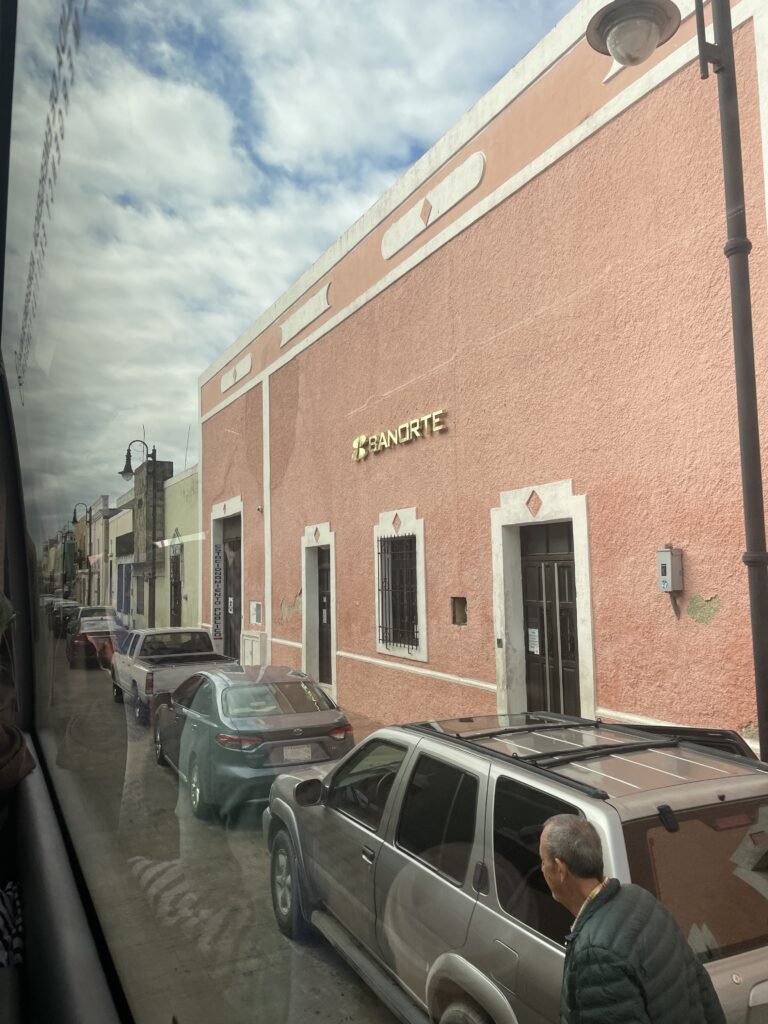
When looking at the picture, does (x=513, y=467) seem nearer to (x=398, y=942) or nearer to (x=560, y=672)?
(x=560, y=672)

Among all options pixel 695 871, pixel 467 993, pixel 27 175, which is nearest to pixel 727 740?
pixel 695 871

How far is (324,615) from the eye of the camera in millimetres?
1252

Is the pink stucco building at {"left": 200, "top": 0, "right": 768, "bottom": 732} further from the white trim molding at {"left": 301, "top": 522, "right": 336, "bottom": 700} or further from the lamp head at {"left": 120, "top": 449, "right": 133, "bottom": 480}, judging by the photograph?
the lamp head at {"left": 120, "top": 449, "right": 133, "bottom": 480}

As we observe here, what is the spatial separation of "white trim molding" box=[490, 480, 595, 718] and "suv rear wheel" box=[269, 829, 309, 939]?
42 cm

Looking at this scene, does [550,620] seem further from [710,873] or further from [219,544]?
[219,544]

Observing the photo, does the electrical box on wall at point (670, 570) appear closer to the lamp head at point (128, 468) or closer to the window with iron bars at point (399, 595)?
the window with iron bars at point (399, 595)

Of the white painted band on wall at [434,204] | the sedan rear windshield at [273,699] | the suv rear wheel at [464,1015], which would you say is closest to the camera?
the suv rear wheel at [464,1015]

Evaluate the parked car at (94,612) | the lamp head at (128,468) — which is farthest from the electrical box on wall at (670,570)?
the parked car at (94,612)

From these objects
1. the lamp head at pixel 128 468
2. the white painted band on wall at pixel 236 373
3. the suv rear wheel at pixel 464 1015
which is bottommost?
the suv rear wheel at pixel 464 1015

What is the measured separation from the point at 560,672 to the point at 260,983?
623 millimetres

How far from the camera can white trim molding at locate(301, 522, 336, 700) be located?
1.23 m

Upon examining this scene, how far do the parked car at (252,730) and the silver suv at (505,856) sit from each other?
0.10 m

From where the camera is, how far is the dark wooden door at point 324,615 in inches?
48.2

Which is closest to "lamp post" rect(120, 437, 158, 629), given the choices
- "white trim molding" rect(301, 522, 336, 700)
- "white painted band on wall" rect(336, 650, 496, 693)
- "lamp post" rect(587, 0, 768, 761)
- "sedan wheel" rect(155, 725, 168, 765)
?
"sedan wheel" rect(155, 725, 168, 765)
